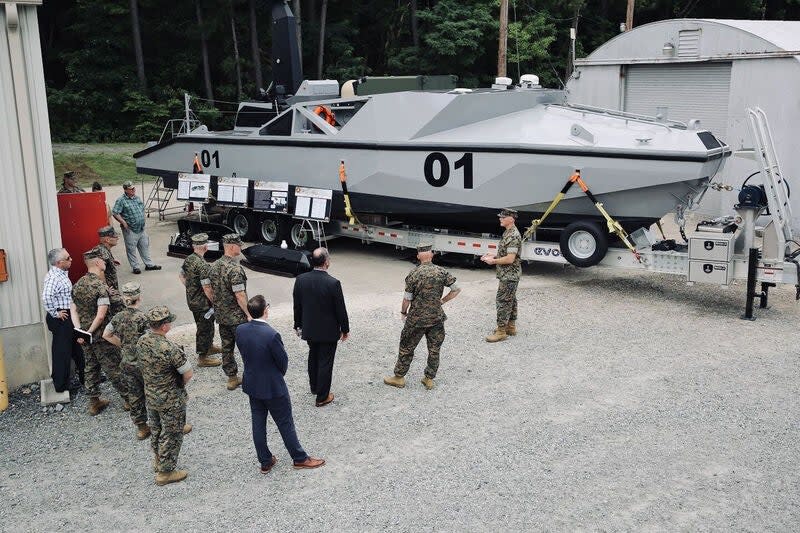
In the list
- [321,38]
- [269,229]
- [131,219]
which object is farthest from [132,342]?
[321,38]

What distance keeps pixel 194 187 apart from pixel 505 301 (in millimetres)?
7454

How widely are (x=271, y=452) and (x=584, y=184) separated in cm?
613

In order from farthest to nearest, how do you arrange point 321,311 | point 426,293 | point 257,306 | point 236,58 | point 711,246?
point 236,58 → point 711,246 → point 426,293 → point 321,311 → point 257,306

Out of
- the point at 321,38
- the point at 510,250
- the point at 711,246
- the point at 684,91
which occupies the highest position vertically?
the point at 321,38

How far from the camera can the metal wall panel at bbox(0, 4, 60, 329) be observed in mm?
7219

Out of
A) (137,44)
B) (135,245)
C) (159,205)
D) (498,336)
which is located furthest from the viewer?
(137,44)

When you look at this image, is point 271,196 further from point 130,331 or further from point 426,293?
point 130,331

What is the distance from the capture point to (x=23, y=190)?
24.2 feet

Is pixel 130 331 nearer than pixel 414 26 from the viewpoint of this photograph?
Yes

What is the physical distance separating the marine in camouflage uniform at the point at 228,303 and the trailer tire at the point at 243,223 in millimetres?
6477

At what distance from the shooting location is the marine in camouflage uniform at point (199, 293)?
7973 mm

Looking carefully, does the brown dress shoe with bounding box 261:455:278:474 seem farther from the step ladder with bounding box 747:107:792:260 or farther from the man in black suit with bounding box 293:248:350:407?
the step ladder with bounding box 747:107:792:260

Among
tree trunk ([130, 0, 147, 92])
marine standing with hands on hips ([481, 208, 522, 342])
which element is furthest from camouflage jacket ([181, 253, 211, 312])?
tree trunk ([130, 0, 147, 92])

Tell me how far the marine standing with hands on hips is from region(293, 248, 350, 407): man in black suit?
2.34m
